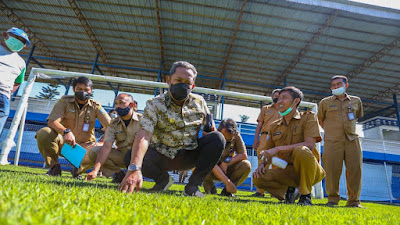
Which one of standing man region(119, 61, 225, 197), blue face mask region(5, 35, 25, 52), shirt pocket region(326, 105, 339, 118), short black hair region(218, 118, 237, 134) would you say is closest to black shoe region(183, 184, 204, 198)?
standing man region(119, 61, 225, 197)

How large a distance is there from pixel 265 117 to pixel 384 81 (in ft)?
55.5

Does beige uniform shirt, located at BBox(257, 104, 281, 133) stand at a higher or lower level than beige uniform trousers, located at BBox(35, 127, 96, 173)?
higher

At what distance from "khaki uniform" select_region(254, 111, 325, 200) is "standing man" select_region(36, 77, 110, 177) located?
8.12 ft

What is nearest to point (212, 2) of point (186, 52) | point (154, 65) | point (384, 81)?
point (186, 52)

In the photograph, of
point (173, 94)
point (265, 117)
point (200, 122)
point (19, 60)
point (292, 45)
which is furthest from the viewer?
point (292, 45)

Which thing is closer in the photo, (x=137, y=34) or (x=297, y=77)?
(x=137, y=34)

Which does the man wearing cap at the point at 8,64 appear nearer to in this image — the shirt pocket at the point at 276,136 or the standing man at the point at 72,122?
the standing man at the point at 72,122

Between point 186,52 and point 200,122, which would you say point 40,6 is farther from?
point 200,122

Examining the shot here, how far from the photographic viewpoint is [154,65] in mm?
17875

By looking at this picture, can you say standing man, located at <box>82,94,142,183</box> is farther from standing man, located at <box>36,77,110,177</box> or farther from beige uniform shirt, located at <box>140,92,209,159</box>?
beige uniform shirt, located at <box>140,92,209,159</box>

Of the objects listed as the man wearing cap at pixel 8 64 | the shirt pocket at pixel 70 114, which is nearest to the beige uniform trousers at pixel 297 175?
the shirt pocket at pixel 70 114

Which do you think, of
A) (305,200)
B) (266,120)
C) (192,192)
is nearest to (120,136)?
(192,192)

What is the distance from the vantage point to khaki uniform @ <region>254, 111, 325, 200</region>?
2.40m

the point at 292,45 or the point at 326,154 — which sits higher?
the point at 292,45
